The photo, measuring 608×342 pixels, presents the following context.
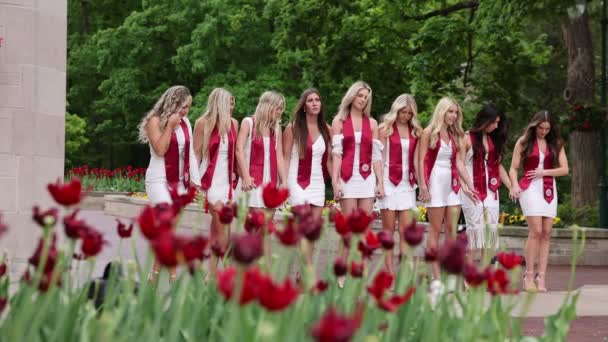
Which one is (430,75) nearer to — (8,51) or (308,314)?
(8,51)

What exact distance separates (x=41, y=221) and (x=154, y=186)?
20.6 ft

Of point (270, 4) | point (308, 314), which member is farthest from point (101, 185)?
point (308, 314)

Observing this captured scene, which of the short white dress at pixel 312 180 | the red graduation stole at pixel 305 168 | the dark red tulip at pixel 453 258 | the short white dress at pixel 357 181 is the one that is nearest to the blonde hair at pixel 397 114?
the short white dress at pixel 357 181

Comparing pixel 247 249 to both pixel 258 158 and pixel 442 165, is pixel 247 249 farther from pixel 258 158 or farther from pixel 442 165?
pixel 442 165

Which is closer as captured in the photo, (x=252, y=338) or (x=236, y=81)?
(x=252, y=338)

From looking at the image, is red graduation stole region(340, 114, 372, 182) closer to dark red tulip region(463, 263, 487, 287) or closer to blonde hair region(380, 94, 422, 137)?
blonde hair region(380, 94, 422, 137)

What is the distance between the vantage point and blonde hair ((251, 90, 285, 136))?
1067 cm

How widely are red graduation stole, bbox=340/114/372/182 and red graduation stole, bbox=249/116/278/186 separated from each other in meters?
0.66

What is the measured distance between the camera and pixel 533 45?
30828mm

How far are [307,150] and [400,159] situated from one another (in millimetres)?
1037

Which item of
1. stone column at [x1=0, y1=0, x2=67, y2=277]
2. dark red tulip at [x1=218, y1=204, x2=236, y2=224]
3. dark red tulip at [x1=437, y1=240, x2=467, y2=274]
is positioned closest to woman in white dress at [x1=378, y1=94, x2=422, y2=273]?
stone column at [x1=0, y1=0, x2=67, y2=277]

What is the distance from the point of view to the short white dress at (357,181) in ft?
35.9

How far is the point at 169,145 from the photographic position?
10062 millimetres

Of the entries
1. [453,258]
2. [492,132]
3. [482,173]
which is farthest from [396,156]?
[453,258]
